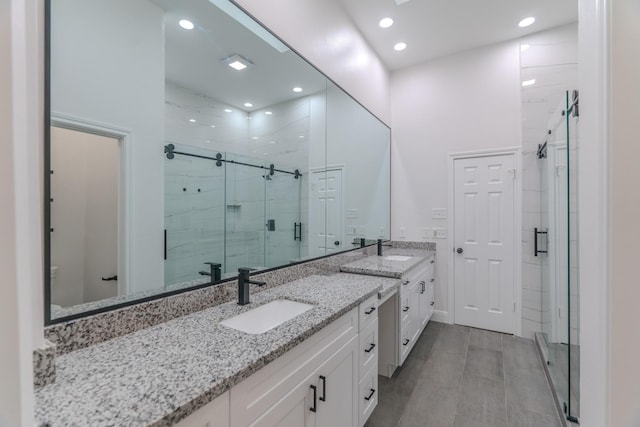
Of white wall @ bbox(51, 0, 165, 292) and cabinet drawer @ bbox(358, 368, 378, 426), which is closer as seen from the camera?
white wall @ bbox(51, 0, 165, 292)

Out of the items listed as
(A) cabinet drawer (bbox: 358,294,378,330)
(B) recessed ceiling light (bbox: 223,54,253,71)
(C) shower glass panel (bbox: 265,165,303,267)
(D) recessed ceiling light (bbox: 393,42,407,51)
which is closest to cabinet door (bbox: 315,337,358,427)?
(A) cabinet drawer (bbox: 358,294,378,330)

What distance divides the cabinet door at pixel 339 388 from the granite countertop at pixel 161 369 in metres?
0.25

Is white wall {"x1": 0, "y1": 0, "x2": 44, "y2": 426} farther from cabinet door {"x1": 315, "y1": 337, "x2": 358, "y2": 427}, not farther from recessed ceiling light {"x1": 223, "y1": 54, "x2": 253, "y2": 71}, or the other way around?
recessed ceiling light {"x1": 223, "y1": 54, "x2": 253, "y2": 71}

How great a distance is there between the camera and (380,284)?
2027 mm

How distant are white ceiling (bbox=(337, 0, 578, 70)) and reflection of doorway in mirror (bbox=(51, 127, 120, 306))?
263cm

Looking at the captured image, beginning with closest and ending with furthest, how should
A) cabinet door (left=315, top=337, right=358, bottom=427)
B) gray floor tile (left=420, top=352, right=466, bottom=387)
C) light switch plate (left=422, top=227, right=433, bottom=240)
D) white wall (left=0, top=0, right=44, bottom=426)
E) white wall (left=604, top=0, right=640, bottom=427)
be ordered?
1. white wall (left=0, top=0, right=44, bottom=426)
2. white wall (left=604, top=0, right=640, bottom=427)
3. cabinet door (left=315, top=337, right=358, bottom=427)
4. gray floor tile (left=420, top=352, right=466, bottom=387)
5. light switch plate (left=422, top=227, right=433, bottom=240)

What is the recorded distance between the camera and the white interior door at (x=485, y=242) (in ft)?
10.7

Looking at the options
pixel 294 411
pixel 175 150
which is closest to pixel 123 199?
pixel 175 150

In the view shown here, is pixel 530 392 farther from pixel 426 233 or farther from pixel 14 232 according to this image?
pixel 14 232

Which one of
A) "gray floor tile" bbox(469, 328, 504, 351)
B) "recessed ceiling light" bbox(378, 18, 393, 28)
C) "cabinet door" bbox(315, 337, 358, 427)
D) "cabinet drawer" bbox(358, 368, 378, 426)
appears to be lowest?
"gray floor tile" bbox(469, 328, 504, 351)

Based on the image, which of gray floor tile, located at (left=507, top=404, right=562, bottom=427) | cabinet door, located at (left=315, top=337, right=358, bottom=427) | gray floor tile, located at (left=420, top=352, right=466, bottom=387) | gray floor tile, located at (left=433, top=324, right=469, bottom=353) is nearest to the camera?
cabinet door, located at (left=315, top=337, right=358, bottom=427)

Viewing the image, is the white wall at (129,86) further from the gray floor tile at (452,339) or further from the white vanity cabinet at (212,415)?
the gray floor tile at (452,339)

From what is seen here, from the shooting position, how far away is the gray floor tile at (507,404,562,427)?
1.87m

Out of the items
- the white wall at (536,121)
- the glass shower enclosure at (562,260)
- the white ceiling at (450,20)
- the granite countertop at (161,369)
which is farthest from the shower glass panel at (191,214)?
the white wall at (536,121)
